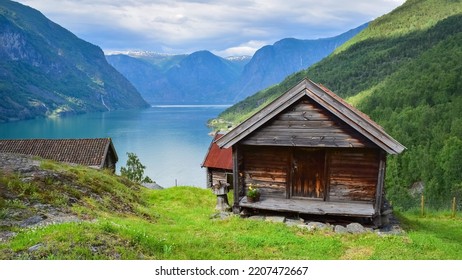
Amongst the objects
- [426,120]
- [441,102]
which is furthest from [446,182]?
[441,102]

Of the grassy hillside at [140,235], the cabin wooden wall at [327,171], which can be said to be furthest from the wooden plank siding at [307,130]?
the grassy hillside at [140,235]

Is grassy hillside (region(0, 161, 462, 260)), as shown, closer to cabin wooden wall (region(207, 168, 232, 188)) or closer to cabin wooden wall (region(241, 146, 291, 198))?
cabin wooden wall (region(241, 146, 291, 198))

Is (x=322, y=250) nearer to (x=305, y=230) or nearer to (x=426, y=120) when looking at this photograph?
(x=305, y=230)

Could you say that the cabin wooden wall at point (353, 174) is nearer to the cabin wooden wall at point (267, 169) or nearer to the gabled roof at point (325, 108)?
the gabled roof at point (325, 108)

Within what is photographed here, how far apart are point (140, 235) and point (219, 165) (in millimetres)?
33781

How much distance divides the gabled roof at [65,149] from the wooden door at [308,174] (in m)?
27.0

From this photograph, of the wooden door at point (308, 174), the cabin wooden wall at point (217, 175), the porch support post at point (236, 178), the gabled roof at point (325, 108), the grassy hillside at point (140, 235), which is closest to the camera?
the grassy hillside at point (140, 235)

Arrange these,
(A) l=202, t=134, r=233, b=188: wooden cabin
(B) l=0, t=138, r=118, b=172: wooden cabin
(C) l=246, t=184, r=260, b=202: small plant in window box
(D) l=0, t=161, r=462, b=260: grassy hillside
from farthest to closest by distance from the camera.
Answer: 1. (A) l=202, t=134, r=233, b=188: wooden cabin
2. (B) l=0, t=138, r=118, b=172: wooden cabin
3. (C) l=246, t=184, r=260, b=202: small plant in window box
4. (D) l=0, t=161, r=462, b=260: grassy hillside

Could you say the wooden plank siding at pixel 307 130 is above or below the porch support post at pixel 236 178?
above

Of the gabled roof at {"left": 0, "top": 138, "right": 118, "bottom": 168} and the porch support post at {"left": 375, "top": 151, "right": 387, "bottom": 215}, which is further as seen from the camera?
the gabled roof at {"left": 0, "top": 138, "right": 118, "bottom": 168}

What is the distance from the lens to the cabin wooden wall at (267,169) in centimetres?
1802

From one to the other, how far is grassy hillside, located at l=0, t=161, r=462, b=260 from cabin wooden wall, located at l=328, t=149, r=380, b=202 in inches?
89.0

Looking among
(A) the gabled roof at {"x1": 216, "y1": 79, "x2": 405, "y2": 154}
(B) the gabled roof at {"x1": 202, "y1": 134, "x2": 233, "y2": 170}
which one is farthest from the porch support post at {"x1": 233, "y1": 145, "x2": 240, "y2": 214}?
(B) the gabled roof at {"x1": 202, "y1": 134, "x2": 233, "y2": 170}

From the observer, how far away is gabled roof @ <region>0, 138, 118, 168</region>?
133ft
